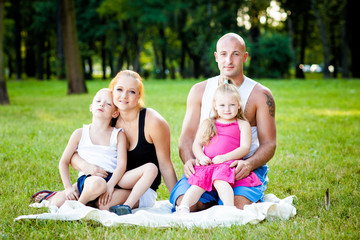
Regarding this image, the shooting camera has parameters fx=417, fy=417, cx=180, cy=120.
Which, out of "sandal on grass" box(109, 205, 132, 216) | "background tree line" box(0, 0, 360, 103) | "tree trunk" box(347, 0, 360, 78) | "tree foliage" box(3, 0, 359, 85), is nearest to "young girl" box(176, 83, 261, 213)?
"sandal on grass" box(109, 205, 132, 216)

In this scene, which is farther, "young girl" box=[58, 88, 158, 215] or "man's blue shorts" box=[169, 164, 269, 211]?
"young girl" box=[58, 88, 158, 215]

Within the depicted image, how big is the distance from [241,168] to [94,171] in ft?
4.59

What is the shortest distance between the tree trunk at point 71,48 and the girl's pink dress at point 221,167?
14.9 m

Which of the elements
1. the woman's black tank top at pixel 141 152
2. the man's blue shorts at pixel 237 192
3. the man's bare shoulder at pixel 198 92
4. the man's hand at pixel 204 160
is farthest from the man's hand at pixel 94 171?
the man's bare shoulder at pixel 198 92

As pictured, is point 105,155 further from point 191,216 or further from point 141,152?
point 191,216

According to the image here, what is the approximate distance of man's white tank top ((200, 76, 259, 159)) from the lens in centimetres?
416

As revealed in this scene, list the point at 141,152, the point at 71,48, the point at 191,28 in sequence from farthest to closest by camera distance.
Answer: the point at 191,28
the point at 71,48
the point at 141,152

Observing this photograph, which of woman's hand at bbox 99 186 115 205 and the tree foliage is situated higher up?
the tree foliage

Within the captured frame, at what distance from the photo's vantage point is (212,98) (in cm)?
425

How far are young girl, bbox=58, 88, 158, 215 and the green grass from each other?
0.49m

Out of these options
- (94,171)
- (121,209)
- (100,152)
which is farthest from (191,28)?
(121,209)

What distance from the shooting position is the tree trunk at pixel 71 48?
17.5m

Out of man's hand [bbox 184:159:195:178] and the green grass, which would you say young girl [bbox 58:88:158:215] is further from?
the green grass

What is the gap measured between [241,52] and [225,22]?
1082 inches
